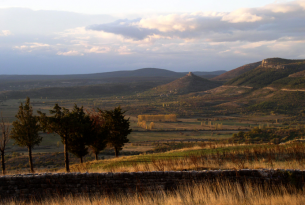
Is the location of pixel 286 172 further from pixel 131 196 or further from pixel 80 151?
pixel 80 151

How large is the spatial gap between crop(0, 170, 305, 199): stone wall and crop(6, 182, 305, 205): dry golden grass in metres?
0.27

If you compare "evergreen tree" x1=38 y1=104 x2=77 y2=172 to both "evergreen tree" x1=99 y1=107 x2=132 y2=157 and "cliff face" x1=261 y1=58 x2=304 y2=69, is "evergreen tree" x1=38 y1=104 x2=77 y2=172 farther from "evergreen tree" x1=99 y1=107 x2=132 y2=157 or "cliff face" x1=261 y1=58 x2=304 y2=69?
"cliff face" x1=261 y1=58 x2=304 y2=69

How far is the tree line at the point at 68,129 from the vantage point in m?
19.8

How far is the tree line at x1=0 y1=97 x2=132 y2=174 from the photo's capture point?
19828 mm

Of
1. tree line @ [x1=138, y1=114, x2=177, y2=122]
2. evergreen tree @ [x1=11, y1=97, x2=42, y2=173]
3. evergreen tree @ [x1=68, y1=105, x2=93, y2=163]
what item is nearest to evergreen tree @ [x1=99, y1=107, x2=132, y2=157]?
evergreen tree @ [x1=68, y1=105, x2=93, y2=163]

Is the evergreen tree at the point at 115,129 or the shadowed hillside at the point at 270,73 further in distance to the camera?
the shadowed hillside at the point at 270,73

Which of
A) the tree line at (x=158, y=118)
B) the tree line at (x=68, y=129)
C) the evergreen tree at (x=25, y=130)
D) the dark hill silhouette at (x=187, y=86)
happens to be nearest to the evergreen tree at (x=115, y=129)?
the tree line at (x=68, y=129)

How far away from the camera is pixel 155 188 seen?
924 centimetres

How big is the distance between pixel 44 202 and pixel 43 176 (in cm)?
102

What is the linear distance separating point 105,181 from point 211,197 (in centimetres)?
408

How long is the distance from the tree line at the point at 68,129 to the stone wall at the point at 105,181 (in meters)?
9.74

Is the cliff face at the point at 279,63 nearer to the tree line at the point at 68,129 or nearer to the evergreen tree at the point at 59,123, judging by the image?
the tree line at the point at 68,129

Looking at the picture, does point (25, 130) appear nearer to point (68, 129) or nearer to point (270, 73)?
point (68, 129)

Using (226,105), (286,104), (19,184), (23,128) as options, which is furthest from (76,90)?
(19,184)
